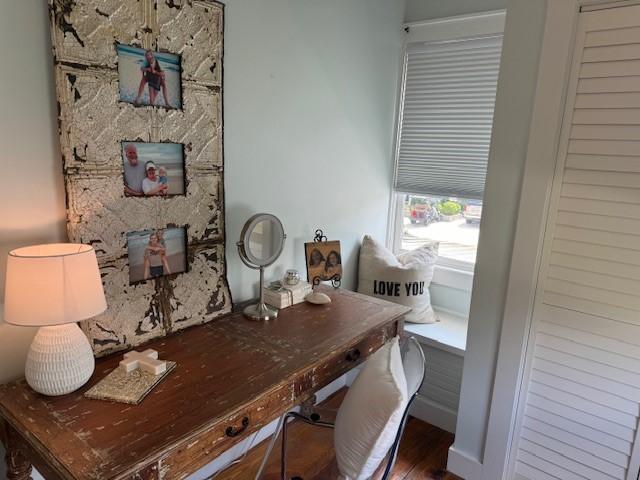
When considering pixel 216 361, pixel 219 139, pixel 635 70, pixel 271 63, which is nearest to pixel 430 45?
pixel 271 63

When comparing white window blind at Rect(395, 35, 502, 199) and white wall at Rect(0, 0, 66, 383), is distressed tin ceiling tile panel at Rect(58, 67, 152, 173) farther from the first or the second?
white window blind at Rect(395, 35, 502, 199)

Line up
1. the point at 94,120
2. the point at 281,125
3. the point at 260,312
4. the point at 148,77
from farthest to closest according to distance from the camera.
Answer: the point at 281,125 < the point at 260,312 < the point at 148,77 < the point at 94,120

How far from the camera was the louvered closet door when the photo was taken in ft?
4.90

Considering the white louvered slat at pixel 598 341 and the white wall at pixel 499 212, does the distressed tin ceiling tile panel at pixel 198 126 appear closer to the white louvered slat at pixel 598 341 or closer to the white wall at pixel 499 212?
the white wall at pixel 499 212

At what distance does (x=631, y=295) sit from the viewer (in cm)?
154

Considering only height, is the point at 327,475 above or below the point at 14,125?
below

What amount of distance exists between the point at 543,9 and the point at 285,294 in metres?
1.46

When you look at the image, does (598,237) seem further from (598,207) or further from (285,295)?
(285,295)

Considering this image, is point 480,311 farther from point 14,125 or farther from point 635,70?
point 14,125

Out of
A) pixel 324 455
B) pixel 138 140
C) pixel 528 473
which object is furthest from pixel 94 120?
pixel 528 473

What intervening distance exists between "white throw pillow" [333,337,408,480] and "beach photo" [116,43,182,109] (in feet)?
3.58

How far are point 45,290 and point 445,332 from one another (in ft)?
6.58

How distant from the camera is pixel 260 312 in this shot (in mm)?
1744

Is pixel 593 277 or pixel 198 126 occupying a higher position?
pixel 198 126
